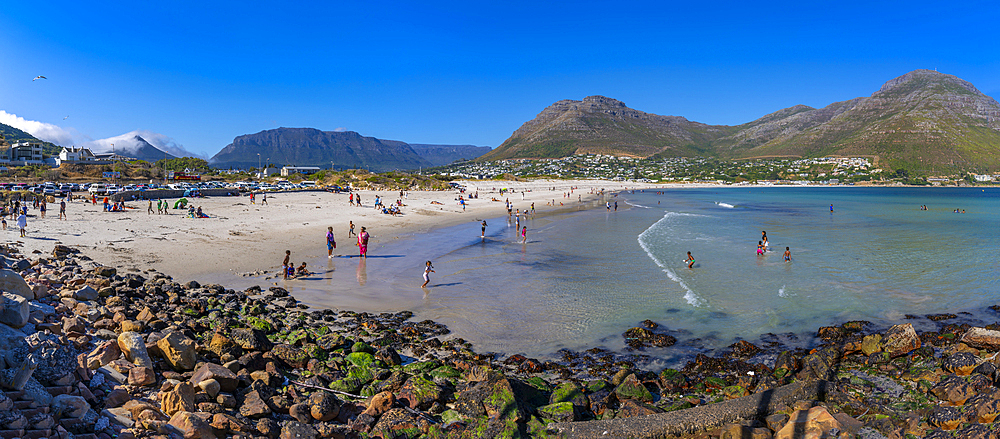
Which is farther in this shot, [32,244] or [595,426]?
[32,244]

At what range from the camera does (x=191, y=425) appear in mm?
5348

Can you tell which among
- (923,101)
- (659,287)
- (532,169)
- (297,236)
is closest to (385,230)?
(297,236)

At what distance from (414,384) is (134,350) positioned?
415 centimetres

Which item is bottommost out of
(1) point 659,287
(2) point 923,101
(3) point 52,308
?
(1) point 659,287

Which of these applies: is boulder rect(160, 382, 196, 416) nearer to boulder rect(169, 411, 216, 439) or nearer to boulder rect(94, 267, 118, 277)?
boulder rect(169, 411, 216, 439)

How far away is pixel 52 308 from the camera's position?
29.9 feet

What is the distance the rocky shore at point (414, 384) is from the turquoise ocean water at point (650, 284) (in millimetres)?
1525

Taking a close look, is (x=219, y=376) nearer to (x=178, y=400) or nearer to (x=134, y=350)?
(x=178, y=400)

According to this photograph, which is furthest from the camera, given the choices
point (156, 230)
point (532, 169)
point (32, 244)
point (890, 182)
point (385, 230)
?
point (532, 169)

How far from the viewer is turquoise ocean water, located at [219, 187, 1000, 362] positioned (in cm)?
1270

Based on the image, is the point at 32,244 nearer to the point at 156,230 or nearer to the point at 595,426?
the point at 156,230

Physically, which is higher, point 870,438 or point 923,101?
point 923,101

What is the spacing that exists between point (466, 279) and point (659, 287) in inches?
284

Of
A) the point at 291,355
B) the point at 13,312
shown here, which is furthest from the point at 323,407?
the point at 13,312
